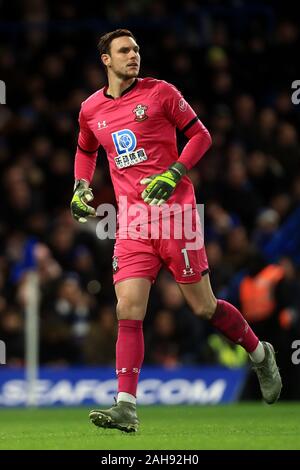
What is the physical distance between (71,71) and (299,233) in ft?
15.3

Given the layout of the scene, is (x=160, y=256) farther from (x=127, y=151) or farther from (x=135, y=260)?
(x=127, y=151)

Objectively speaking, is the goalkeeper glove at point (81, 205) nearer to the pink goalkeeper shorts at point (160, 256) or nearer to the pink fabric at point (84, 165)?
the pink fabric at point (84, 165)

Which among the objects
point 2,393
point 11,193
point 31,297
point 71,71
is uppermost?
point 71,71

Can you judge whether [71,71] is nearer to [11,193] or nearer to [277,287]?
[11,193]

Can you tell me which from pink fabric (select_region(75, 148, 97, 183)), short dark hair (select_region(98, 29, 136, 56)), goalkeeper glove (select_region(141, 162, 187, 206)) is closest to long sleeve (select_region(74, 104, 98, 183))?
pink fabric (select_region(75, 148, 97, 183))

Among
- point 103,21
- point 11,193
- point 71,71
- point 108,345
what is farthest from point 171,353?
point 103,21

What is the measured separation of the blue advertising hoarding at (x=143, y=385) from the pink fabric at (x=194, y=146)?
5714mm

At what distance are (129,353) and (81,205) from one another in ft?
3.51

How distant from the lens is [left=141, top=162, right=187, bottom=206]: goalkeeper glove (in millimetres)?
8008

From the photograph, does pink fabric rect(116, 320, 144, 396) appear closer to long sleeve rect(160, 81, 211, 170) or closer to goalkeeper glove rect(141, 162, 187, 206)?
goalkeeper glove rect(141, 162, 187, 206)

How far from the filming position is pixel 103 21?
62.9 ft

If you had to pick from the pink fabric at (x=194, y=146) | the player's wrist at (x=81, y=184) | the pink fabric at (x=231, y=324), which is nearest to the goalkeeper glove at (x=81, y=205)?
the player's wrist at (x=81, y=184)

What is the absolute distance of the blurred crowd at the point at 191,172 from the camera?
14.5 meters

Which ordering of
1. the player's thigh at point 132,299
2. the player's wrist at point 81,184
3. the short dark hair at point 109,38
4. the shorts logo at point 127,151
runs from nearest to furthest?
the player's thigh at point 132,299
the shorts logo at point 127,151
the short dark hair at point 109,38
the player's wrist at point 81,184
